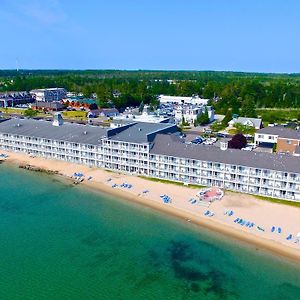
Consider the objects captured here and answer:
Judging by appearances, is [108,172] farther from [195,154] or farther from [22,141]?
[22,141]

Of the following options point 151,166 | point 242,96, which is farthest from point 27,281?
point 242,96

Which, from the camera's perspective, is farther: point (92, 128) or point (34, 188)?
point (92, 128)

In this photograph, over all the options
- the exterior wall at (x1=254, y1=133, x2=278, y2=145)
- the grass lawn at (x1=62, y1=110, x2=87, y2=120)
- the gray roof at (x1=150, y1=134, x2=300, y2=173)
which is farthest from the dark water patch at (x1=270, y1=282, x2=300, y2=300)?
the grass lawn at (x1=62, y1=110, x2=87, y2=120)

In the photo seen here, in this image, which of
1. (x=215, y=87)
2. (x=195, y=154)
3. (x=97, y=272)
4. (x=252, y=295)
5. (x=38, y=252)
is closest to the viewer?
(x=252, y=295)

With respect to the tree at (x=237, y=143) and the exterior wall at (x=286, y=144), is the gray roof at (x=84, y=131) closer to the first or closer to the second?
the tree at (x=237, y=143)

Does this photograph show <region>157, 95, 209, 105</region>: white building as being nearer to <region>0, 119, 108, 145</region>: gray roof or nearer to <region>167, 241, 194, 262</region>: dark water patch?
<region>0, 119, 108, 145</region>: gray roof

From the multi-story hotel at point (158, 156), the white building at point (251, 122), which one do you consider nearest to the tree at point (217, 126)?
the white building at point (251, 122)

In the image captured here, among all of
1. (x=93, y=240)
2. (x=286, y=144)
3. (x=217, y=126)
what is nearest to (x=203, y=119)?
(x=217, y=126)
